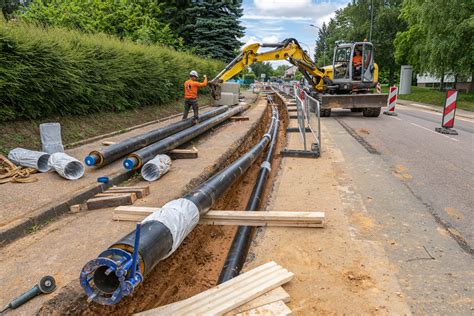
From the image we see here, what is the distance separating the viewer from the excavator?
13.7 meters

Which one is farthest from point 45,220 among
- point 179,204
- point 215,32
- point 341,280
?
point 215,32

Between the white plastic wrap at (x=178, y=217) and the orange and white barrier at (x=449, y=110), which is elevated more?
the orange and white barrier at (x=449, y=110)

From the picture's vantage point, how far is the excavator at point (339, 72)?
44.9 ft

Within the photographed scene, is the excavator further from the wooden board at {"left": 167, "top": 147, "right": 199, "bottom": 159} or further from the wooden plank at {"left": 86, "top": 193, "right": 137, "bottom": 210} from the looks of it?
the wooden plank at {"left": 86, "top": 193, "right": 137, "bottom": 210}

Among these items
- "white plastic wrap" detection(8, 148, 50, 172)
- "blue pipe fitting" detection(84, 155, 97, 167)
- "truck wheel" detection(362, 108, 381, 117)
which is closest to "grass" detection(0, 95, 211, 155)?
"white plastic wrap" detection(8, 148, 50, 172)

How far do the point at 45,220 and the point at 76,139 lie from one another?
182 inches

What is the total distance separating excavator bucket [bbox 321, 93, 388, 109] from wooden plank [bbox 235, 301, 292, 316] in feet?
41.1

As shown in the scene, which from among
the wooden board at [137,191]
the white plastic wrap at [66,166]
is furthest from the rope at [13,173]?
the wooden board at [137,191]

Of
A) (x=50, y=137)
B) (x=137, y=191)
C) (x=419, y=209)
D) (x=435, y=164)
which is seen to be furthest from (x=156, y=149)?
(x=435, y=164)

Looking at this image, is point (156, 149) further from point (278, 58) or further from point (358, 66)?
point (358, 66)

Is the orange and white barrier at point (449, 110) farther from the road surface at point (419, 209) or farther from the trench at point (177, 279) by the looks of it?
the trench at point (177, 279)

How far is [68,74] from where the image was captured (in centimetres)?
877

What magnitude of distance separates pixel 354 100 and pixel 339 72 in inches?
79.9

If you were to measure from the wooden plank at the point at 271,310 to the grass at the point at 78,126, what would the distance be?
632 centimetres
